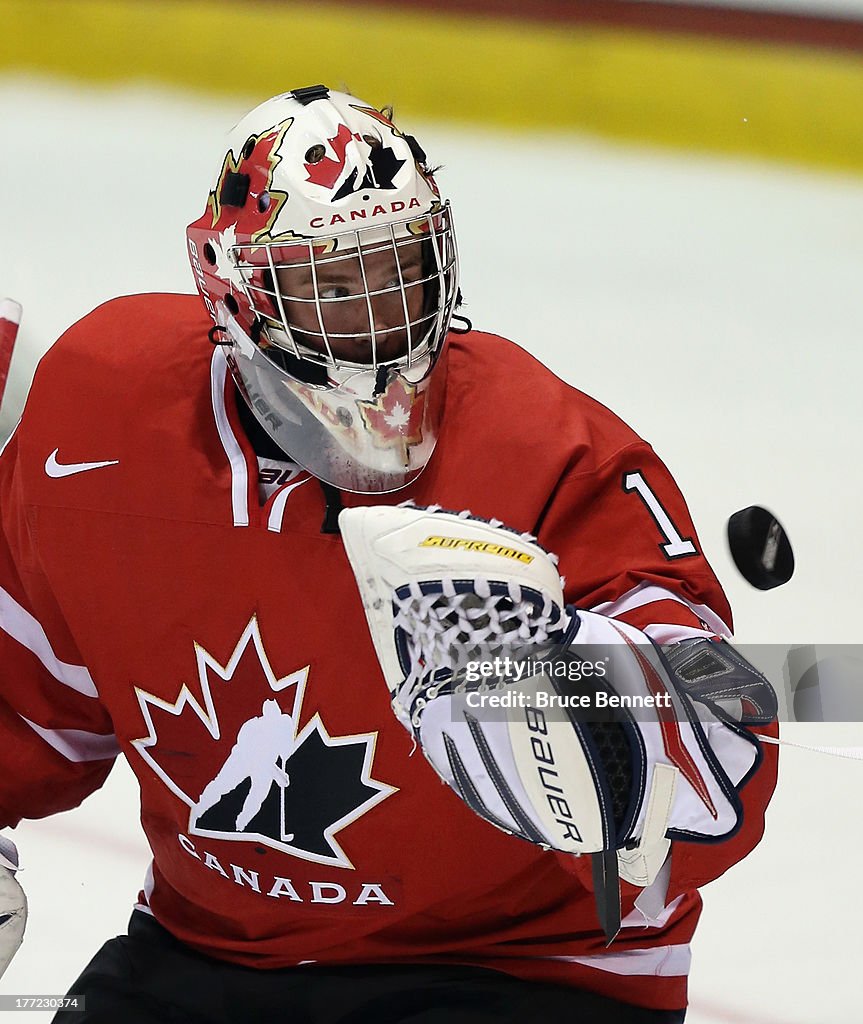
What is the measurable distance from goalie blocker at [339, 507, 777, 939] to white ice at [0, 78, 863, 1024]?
1054 mm

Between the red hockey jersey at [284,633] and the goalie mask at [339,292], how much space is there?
0.06 metres

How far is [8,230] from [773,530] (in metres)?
2.57

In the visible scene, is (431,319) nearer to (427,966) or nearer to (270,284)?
(270,284)

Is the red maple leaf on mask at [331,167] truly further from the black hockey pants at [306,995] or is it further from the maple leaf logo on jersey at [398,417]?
the black hockey pants at [306,995]

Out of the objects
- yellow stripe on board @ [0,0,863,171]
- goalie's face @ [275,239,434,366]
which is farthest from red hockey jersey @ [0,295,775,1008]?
yellow stripe on board @ [0,0,863,171]

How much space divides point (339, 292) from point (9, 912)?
2.66ft

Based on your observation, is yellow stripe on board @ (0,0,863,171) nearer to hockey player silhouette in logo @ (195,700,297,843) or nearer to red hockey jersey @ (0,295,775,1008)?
red hockey jersey @ (0,295,775,1008)

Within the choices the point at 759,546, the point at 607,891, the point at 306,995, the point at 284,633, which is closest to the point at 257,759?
the point at 284,633

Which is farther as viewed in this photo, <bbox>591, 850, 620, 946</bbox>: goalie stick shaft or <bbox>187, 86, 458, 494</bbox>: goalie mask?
<bbox>187, 86, 458, 494</bbox>: goalie mask

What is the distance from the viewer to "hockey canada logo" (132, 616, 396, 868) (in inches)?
62.4

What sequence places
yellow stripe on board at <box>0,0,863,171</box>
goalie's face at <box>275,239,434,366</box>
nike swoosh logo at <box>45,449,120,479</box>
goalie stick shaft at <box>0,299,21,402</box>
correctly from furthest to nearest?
1. yellow stripe on board at <box>0,0,863,171</box>
2. goalie stick shaft at <box>0,299,21,402</box>
3. nike swoosh logo at <box>45,449,120,479</box>
4. goalie's face at <box>275,239,434,366</box>

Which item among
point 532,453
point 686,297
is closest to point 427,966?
point 532,453

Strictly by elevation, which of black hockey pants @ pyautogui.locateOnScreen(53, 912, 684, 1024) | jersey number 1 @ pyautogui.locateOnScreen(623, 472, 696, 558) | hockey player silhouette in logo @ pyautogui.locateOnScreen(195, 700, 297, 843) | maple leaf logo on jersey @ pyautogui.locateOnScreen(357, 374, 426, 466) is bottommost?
black hockey pants @ pyautogui.locateOnScreen(53, 912, 684, 1024)

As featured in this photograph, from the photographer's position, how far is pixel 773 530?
162cm
